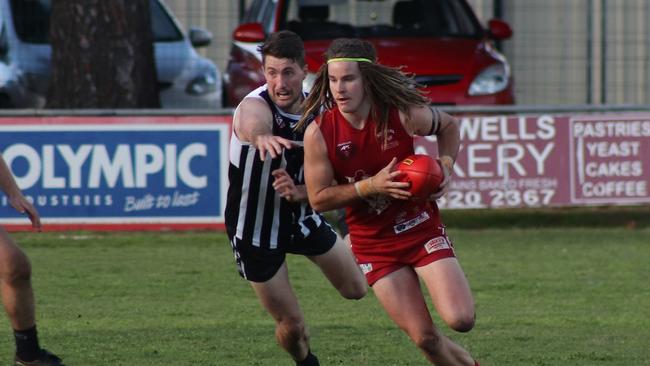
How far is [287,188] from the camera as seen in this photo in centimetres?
693

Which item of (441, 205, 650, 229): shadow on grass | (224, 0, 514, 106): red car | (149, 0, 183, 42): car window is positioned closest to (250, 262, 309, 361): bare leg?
(224, 0, 514, 106): red car

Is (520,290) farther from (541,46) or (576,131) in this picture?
(541,46)

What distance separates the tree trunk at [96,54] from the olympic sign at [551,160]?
3.73m

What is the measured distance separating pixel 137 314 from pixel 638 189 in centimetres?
604

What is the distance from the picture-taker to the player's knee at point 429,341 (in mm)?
6617

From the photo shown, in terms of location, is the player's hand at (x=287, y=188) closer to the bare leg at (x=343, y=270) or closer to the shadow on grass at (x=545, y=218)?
the bare leg at (x=343, y=270)

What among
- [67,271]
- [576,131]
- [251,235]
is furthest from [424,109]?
[576,131]

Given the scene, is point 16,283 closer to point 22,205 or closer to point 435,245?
point 22,205

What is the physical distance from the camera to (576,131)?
14.0 metres

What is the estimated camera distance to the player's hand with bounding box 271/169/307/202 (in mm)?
6926

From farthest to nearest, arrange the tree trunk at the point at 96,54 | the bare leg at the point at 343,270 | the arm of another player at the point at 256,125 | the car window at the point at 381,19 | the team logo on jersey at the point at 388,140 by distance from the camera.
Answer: the car window at the point at 381,19, the tree trunk at the point at 96,54, the bare leg at the point at 343,270, the arm of another player at the point at 256,125, the team logo on jersey at the point at 388,140

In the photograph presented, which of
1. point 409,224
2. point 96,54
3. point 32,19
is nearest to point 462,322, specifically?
point 409,224

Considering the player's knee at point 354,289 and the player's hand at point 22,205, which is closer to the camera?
the player's hand at point 22,205

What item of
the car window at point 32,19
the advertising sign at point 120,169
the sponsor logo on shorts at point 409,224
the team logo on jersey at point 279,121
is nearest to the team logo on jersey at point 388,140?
the sponsor logo on shorts at point 409,224
